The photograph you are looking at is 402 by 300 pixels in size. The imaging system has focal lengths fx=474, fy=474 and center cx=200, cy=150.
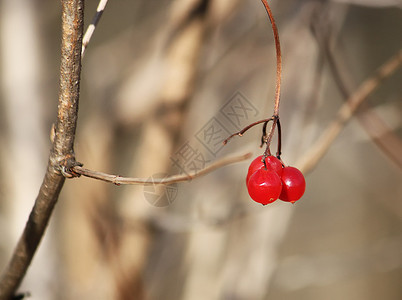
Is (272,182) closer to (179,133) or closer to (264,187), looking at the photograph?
(264,187)

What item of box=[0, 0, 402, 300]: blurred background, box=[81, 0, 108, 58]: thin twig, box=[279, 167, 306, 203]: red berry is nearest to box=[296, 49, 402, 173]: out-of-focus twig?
box=[0, 0, 402, 300]: blurred background

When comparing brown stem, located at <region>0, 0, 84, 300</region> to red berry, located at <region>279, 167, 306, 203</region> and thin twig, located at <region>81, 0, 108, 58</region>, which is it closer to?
thin twig, located at <region>81, 0, 108, 58</region>

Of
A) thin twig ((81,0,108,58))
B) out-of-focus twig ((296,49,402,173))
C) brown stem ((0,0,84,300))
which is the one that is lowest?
brown stem ((0,0,84,300))

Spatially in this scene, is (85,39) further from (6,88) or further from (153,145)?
(6,88)

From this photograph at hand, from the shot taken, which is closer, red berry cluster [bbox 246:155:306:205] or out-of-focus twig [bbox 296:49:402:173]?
red berry cluster [bbox 246:155:306:205]

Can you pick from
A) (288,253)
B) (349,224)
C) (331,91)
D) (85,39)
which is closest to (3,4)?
(85,39)

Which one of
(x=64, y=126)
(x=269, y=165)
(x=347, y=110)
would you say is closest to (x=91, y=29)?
(x=64, y=126)
